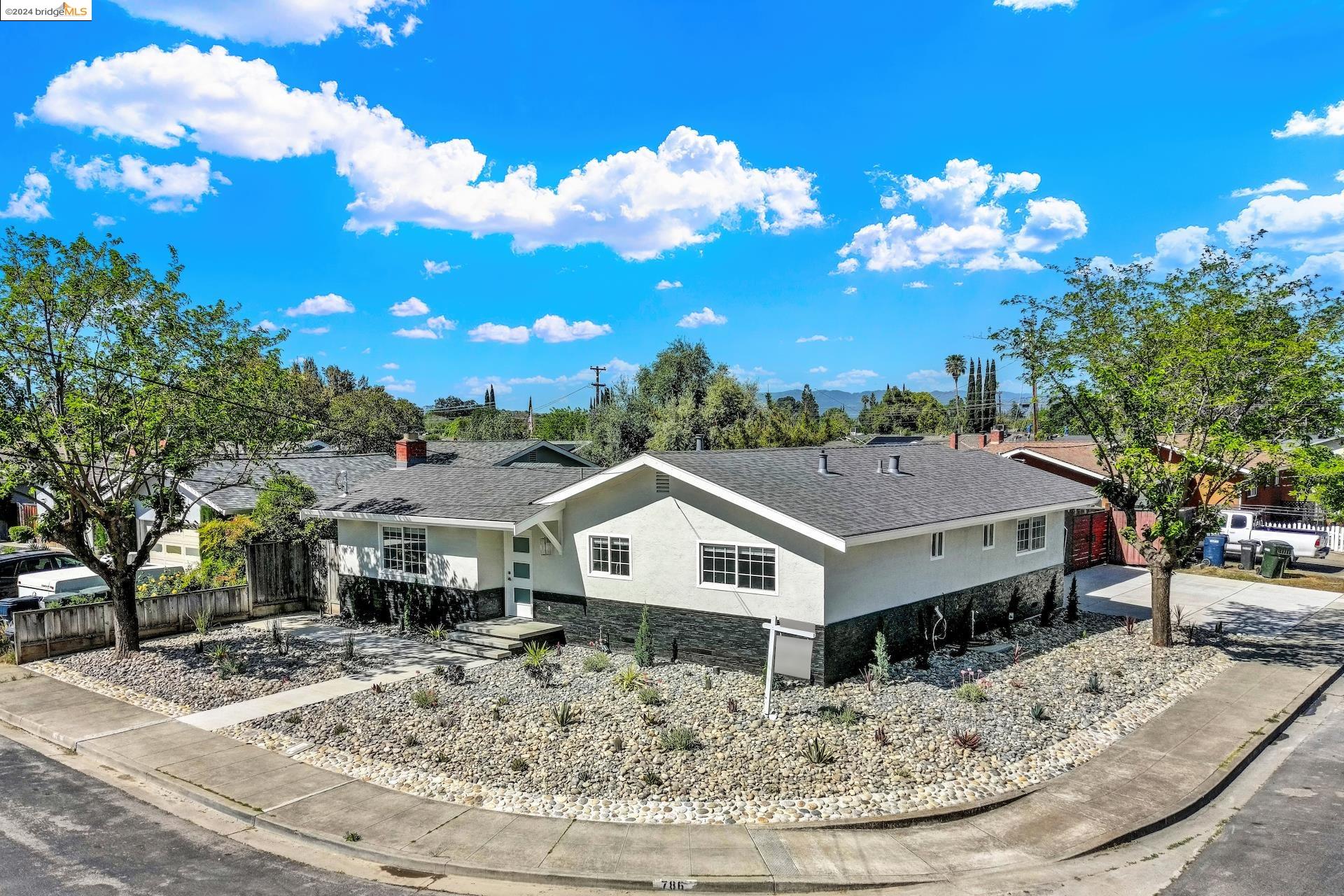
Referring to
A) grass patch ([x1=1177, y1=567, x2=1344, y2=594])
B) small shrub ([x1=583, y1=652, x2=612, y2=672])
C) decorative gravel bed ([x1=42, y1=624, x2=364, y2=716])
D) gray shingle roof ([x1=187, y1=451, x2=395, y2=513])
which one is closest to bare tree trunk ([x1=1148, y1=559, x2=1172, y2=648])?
grass patch ([x1=1177, y1=567, x2=1344, y2=594])

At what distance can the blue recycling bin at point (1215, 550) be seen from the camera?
27188 millimetres

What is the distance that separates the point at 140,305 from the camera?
52.2 ft

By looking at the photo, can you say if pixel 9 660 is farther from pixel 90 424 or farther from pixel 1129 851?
pixel 1129 851

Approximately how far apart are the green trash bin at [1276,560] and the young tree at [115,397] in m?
28.9

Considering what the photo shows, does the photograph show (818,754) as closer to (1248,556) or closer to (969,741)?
(969,741)

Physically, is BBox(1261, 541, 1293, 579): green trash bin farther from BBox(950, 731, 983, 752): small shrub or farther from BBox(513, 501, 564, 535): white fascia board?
BBox(513, 501, 564, 535): white fascia board

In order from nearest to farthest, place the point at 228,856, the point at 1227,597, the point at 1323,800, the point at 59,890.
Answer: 1. the point at 59,890
2. the point at 228,856
3. the point at 1323,800
4. the point at 1227,597

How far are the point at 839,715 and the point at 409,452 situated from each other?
54.7ft

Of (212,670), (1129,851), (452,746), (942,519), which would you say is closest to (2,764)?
(212,670)

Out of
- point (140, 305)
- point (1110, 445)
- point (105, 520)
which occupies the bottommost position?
point (105, 520)

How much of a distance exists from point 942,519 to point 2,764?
16.0m

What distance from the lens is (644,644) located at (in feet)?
49.3

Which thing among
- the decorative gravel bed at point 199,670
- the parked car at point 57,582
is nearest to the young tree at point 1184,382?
the decorative gravel bed at point 199,670

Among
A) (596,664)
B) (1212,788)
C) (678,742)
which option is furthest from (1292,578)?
(678,742)
